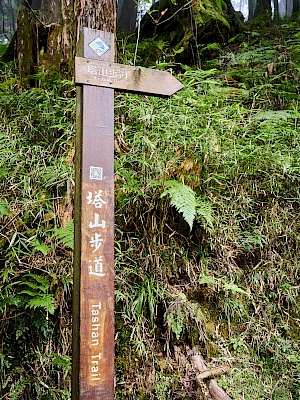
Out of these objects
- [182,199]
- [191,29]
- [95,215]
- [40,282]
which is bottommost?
[40,282]

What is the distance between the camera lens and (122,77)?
226 centimetres

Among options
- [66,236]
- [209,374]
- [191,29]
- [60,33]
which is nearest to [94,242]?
[66,236]

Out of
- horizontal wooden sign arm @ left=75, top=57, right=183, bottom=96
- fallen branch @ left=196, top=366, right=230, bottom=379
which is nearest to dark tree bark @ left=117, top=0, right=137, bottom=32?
horizontal wooden sign arm @ left=75, top=57, right=183, bottom=96

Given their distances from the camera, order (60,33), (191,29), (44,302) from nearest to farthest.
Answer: (44,302)
(60,33)
(191,29)

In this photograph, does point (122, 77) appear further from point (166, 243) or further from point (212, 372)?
point (212, 372)

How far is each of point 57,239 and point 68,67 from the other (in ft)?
6.55

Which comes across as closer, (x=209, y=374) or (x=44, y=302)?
(x=44, y=302)

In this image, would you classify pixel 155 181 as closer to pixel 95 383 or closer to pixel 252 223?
pixel 252 223

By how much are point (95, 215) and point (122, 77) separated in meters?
0.88

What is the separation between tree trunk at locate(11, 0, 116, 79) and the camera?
142 inches

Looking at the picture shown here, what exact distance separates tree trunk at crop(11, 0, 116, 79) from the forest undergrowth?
0.24 meters

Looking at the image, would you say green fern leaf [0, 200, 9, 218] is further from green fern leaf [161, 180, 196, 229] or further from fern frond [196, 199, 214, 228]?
fern frond [196, 199, 214, 228]

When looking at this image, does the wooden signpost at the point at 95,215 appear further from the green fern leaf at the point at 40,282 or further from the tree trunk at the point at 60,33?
the tree trunk at the point at 60,33

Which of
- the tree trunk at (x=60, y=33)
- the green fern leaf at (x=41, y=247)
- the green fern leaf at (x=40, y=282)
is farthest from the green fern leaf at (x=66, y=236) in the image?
the tree trunk at (x=60, y=33)
